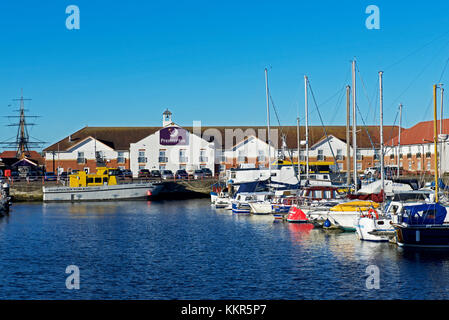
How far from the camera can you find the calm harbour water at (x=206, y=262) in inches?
894

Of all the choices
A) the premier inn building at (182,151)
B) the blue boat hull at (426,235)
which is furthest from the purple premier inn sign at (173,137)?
the blue boat hull at (426,235)

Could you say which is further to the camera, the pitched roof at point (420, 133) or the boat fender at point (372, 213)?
the pitched roof at point (420, 133)

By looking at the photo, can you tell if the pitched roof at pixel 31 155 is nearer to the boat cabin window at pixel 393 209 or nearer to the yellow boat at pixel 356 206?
the yellow boat at pixel 356 206

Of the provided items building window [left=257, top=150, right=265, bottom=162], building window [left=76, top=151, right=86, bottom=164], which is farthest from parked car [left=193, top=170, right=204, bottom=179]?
building window [left=76, top=151, right=86, bottom=164]

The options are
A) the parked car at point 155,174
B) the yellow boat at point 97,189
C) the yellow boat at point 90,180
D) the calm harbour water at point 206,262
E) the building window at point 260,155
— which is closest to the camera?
the calm harbour water at point 206,262

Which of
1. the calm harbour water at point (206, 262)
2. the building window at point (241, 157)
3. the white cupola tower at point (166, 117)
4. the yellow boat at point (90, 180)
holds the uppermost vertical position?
the white cupola tower at point (166, 117)

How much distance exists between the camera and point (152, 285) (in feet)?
78.0

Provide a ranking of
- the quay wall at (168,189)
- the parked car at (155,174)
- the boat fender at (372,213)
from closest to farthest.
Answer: the boat fender at (372,213)
the quay wall at (168,189)
the parked car at (155,174)

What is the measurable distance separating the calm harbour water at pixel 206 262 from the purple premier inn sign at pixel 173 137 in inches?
1713

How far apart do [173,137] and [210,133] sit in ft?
30.8
